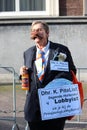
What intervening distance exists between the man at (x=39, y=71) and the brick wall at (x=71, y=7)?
8.13m

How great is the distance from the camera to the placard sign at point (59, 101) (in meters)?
4.88

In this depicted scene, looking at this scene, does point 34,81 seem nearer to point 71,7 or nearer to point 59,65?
point 59,65

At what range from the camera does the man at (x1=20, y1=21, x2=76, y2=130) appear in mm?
4855

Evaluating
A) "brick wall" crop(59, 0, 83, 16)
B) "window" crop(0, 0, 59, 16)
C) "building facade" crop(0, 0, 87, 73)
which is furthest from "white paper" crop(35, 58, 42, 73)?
"window" crop(0, 0, 59, 16)

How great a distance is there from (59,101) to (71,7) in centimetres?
828

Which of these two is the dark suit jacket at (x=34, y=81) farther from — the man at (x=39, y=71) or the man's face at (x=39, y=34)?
the man's face at (x=39, y=34)

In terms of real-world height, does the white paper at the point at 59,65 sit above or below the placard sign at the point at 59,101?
above

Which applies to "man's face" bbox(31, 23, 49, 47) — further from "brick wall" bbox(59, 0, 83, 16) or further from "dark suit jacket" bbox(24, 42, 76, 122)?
"brick wall" bbox(59, 0, 83, 16)

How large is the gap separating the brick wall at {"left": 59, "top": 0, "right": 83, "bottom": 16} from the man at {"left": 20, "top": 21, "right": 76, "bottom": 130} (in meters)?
8.13

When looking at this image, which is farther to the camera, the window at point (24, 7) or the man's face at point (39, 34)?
the window at point (24, 7)

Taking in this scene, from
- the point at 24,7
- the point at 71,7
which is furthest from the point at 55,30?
the point at 24,7

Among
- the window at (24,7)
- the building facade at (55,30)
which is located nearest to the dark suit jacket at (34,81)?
the building facade at (55,30)

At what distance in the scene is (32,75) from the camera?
490 centimetres

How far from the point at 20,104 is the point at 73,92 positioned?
→ 15.6ft
